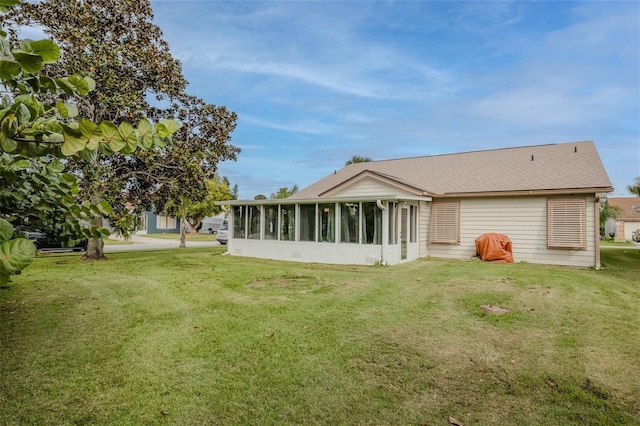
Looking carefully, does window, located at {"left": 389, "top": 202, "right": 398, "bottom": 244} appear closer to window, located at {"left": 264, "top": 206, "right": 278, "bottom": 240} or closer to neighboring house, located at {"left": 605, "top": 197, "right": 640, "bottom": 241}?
window, located at {"left": 264, "top": 206, "right": 278, "bottom": 240}

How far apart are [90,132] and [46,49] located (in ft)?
1.06

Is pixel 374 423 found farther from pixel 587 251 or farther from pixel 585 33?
pixel 585 33

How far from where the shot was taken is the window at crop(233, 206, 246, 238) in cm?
1585

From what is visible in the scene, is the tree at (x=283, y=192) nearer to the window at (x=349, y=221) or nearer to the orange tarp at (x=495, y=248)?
the window at (x=349, y=221)

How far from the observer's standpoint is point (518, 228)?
1297 cm

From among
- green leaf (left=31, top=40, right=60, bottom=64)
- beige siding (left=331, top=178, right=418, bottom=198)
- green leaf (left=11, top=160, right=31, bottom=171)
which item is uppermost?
beige siding (left=331, top=178, right=418, bottom=198)

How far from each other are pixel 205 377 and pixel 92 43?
40.7 ft

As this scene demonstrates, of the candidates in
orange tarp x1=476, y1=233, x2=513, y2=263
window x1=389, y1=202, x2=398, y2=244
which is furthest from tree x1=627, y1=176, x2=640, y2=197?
window x1=389, y1=202, x2=398, y2=244

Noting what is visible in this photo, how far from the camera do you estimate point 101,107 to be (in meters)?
12.5

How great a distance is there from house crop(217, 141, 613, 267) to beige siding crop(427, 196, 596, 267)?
3 centimetres

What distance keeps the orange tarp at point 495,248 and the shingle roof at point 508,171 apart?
5.75 ft

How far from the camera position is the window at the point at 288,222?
46.9 feet

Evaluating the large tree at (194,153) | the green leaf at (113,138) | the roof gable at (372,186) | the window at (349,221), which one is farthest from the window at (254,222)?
the green leaf at (113,138)

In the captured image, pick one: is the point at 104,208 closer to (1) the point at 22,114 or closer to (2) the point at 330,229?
(1) the point at 22,114
